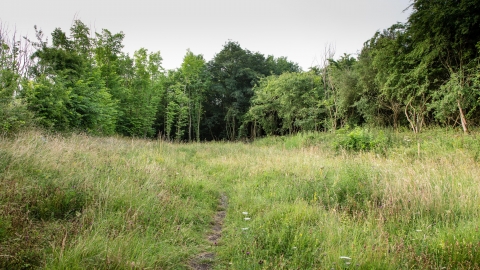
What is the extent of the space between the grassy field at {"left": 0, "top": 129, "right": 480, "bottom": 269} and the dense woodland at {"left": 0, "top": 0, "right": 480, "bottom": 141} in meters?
4.91

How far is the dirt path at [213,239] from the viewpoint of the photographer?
272 centimetres

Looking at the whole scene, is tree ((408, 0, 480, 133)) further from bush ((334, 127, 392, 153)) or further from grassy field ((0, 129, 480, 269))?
grassy field ((0, 129, 480, 269))

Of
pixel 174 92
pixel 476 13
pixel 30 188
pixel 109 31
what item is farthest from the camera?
pixel 174 92

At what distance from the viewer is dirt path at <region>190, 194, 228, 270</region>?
8.93ft

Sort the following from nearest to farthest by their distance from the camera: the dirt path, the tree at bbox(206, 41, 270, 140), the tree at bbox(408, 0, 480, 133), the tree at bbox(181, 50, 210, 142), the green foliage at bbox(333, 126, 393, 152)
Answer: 1. the dirt path
2. the tree at bbox(408, 0, 480, 133)
3. the green foliage at bbox(333, 126, 393, 152)
4. the tree at bbox(181, 50, 210, 142)
5. the tree at bbox(206, 41, 270, 140)

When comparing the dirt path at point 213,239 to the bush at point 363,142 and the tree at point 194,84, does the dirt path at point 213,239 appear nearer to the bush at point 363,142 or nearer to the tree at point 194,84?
the bush at point 363,142

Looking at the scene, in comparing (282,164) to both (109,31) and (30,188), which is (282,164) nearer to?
(30,188)

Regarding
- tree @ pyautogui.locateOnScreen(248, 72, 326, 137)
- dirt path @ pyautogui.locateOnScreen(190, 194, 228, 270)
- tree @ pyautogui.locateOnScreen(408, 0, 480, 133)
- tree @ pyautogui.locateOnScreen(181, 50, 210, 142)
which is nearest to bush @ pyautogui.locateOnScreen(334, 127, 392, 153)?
tree @ pyautogui.locateOnScreen(408, 0, 480, 133)

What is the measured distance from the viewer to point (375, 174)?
16.6 ft

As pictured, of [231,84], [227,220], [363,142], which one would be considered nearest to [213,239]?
[227,220]

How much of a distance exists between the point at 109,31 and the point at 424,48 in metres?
26.0

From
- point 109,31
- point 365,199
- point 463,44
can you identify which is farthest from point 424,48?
point 109,31

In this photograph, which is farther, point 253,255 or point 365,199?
point 365,199

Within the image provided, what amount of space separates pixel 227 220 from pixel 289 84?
18.3 meters
